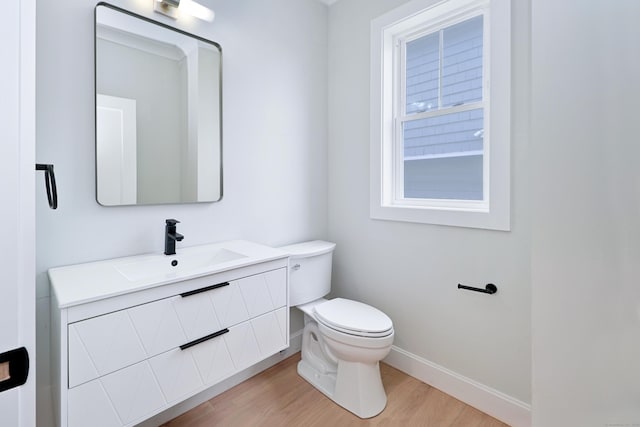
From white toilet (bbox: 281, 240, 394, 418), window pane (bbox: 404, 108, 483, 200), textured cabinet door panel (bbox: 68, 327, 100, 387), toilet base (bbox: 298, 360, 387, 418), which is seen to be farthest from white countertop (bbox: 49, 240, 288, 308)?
window pane (bbox: 404, 108, 483, 200)

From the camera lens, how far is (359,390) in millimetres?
1659

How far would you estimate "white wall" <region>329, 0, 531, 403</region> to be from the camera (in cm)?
153

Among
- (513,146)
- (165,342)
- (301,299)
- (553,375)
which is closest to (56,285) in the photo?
(165,342)

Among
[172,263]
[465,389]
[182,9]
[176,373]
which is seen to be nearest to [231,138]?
[182,9]

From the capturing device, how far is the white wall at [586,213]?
625 millimetres

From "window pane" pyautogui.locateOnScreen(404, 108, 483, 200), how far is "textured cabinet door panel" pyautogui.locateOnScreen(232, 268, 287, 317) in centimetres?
109

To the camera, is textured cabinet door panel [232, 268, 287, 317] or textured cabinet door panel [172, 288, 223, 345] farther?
textured cabinet door panel [232, 268, 287, 317]

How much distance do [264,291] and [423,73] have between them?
1.68 meters

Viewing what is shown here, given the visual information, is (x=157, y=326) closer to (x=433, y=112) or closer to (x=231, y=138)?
(x=231, y=138)

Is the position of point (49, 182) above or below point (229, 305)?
above

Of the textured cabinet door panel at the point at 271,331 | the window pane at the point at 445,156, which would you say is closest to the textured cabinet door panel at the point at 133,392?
the textured cabinet door panel at the point at 271,331

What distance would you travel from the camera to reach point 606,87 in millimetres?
653

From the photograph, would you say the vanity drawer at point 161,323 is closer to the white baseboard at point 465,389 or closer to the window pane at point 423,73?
the white baseboard at point 465,389

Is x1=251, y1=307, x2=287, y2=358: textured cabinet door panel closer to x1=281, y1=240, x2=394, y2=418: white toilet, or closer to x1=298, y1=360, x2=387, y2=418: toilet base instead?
x1=281, y1=240, x2=394, y2=418: white toilet
